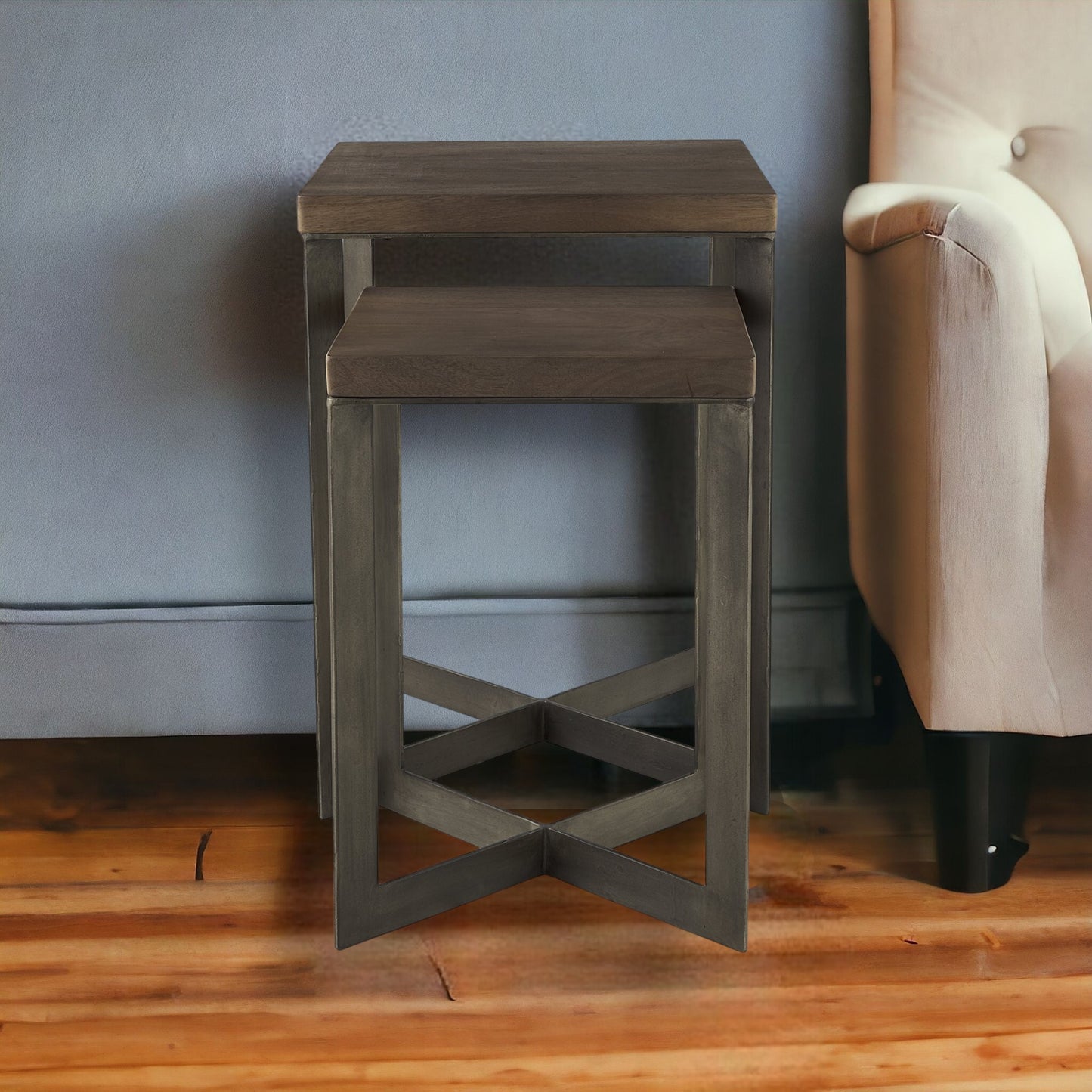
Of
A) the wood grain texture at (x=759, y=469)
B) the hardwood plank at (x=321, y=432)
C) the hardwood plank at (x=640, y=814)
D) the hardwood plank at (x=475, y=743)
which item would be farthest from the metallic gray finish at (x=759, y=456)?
the hardwood plank at (x=321, y=432)

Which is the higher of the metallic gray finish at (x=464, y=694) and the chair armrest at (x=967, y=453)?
the chair armrest at (x=967, y=453)

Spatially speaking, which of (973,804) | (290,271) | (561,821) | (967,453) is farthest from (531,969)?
(290,271)

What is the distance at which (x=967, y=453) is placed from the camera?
34.3 inches

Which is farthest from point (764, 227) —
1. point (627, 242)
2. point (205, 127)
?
point (205, 127)

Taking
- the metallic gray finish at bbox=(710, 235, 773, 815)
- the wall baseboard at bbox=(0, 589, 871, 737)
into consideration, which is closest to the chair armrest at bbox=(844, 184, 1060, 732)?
the metallic gray finish at bbox=(710, 235, 773, 815)

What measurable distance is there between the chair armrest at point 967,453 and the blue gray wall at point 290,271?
0.72 feet

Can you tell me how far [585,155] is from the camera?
0.98 metres

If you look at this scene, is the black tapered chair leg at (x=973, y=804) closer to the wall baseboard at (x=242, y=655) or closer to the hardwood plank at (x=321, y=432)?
the wall baseboard at (x=242, y=655)

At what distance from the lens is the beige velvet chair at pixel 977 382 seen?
2.81ft

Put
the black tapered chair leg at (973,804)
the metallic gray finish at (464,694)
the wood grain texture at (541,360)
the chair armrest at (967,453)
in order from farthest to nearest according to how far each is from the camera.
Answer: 1. the metallic gray finish at (464,694)
2. the black tapered chair leg at (973,804)
3. the chair armrest at (967,453)
4. the wood grain texture at (541,360)

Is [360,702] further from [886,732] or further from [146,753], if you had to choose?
[886,732]

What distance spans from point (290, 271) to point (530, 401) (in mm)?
492

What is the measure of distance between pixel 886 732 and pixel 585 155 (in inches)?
26.7

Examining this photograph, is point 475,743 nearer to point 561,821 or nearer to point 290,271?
point 561,821
